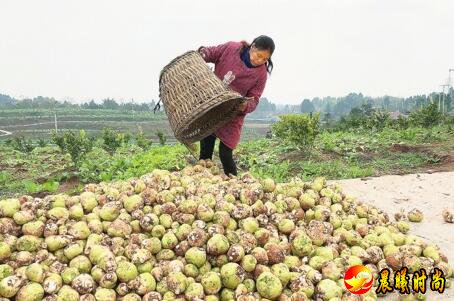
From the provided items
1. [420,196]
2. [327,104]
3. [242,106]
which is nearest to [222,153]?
[242,106]

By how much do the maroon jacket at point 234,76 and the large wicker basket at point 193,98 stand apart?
0.16m

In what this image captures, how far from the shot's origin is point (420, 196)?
5.90m

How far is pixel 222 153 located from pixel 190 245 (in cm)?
231

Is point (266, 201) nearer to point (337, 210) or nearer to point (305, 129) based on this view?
point (337, 210)

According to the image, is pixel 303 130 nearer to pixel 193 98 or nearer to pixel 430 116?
pixel 193 98

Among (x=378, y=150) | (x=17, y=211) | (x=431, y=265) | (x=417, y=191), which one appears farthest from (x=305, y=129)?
(x=17, y=211)

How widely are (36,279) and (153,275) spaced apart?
742mm

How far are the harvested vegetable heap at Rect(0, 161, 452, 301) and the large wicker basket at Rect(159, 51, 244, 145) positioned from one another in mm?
663

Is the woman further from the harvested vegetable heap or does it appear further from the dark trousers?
the harvested vegetable heap

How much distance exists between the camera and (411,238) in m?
3.89

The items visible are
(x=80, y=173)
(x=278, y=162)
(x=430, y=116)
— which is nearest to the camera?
(x=80, y=173)

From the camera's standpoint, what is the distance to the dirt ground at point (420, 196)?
455 centimetres

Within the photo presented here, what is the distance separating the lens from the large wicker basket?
4305mm

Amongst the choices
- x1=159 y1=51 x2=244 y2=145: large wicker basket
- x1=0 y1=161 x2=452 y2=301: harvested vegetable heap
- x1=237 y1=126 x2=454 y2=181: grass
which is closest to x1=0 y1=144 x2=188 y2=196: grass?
x1=237 y1=126 x2=454 y2=181: grass
